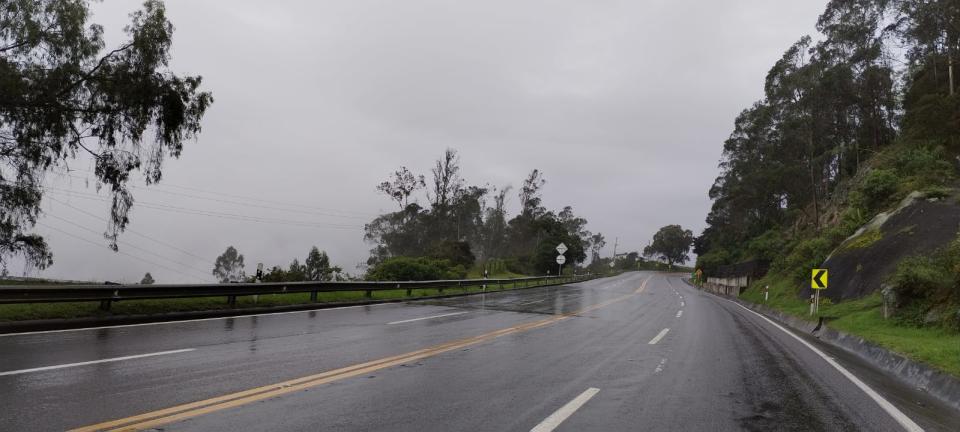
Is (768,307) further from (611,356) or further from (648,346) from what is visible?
(611,356)

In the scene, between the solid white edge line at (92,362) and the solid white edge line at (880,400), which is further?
the solid white edge line at (92,362)

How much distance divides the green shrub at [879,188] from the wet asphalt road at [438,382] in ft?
73.4

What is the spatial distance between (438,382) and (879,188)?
31309mm

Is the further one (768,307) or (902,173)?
(902,173)

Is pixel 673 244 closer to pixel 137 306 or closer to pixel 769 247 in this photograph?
pixel 769 247

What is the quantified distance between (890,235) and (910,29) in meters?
23.3

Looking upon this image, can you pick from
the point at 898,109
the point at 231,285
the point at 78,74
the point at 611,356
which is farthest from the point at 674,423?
the point at 898,109

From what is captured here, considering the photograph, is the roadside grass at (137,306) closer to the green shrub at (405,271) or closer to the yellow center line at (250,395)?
the yellow center line at (250,395)

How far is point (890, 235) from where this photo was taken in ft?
73.3

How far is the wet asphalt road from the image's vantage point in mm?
5242

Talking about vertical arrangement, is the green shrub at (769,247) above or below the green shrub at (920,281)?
above

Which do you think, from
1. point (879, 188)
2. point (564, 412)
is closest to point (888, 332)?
point (564, 412)

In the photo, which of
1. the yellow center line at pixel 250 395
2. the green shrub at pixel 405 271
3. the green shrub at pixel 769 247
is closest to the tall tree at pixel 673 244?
the green shrub at pixel 769 247

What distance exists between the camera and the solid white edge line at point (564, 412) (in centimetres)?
507
